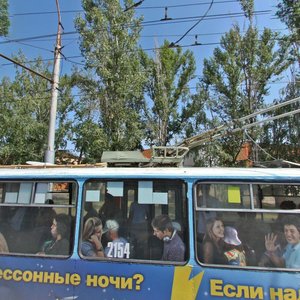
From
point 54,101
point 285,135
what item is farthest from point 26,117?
point 285,135

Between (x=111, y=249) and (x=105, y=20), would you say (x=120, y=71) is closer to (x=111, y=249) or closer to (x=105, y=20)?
(x=105, y=20)

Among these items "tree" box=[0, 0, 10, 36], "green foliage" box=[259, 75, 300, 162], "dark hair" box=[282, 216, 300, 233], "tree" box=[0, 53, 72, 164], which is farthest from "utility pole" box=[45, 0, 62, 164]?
"green foliage" box=[259, 75, 300, 162]

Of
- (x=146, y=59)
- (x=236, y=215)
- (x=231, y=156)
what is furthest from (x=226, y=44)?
(x=236, y=215)

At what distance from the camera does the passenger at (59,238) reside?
4055 millimetres

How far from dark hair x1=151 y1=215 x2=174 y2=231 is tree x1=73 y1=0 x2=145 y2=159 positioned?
1600cm

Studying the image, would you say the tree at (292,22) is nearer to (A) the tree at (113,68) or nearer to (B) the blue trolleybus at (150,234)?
(A) the tree at (113,68)

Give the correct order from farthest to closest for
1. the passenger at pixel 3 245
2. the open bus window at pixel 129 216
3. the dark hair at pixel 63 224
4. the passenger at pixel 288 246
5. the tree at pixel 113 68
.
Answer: the tree at pixel 113 68 < the passenger at pixel 3 245 < the dark hair at pixel 63 224 < the open bus window at pixel 129 216 < the passenger at pixel 288 246

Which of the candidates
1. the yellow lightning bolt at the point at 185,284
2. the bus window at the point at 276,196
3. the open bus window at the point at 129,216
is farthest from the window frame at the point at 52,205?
the bus window at the point at 276,196

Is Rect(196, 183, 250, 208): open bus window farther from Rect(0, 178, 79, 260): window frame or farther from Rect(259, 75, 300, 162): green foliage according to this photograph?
Rect(259, 75, 300, 162): green foliage

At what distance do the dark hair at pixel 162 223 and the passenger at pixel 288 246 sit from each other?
3.26ft

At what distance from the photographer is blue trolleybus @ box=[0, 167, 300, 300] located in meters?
3.65

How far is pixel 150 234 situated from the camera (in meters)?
3.93

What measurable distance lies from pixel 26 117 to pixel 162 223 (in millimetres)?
20188

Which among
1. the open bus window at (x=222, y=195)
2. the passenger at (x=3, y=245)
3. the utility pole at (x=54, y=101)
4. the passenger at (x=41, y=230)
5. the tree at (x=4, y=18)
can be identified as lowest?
the passenger at (x=3, y=245)
